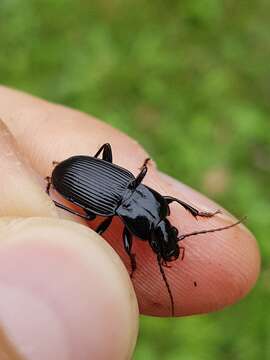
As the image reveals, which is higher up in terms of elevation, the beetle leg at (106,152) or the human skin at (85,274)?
the beetle leg at (106,152)

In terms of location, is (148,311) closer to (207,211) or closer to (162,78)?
(207,211)

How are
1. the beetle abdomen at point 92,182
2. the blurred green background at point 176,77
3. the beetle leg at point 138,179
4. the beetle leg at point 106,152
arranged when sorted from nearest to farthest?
the beetle abdomen at point 92,182 < the beetle leg at point 138,179 < the beetle leg at point 106,152 < the blurred green background at point 176,77

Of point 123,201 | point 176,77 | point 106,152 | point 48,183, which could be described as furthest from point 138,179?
point 176,77

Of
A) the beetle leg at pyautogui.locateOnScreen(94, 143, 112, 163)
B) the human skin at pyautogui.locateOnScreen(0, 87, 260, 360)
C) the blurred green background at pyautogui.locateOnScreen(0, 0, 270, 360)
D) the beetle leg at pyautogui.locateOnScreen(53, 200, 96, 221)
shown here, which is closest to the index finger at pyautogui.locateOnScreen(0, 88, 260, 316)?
the human skin at pyautogui.locateOnScreen(0, 87, 260, 360)

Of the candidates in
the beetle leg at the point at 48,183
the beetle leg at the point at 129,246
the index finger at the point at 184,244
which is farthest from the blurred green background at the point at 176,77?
the beetle leg at the point at 48,183

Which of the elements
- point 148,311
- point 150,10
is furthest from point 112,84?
point 148,311

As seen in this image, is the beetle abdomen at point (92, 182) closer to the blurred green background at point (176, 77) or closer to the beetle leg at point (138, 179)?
the beetle leg at point (138, 179)

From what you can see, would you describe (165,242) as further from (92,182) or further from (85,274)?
(85,274)
